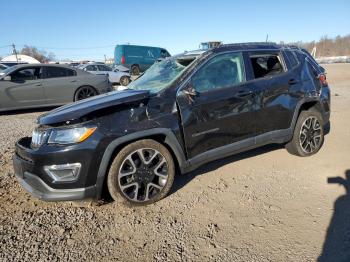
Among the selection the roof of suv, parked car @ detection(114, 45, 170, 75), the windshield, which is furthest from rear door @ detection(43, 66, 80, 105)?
parked car @ detection(114, 45, 170, 75)

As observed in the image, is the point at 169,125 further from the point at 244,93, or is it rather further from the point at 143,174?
the point at 244,93

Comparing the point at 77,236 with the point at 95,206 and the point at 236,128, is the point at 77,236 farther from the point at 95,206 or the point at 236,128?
the point at 236,128

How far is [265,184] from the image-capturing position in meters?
3.99

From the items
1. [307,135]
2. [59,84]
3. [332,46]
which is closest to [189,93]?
[307,135]

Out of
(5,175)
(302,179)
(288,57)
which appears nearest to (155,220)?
(302,179)

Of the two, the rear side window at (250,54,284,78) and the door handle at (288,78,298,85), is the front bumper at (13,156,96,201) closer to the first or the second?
the rear side window at (250,54,284,78)

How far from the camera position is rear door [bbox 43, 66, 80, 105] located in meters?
9.23

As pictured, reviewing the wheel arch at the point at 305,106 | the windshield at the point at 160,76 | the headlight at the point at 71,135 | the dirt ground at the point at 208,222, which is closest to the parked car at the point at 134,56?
the windshield at the point at 160,76

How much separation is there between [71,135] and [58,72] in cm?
711

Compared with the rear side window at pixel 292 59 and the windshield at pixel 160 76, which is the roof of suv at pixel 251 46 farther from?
the windshield at pixel 160 76

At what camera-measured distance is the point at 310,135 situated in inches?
192

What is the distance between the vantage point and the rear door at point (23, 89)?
28.7 feet

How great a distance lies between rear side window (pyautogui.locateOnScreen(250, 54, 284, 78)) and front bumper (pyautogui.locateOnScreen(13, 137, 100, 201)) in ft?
8.34

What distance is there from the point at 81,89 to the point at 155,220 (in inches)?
293
